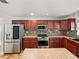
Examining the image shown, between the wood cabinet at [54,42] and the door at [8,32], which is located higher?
the door at [8,32]

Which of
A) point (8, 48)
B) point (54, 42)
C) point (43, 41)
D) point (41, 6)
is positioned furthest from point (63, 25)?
point (41, 6)

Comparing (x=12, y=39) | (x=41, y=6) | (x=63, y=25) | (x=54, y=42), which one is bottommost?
(x=54, y=42)

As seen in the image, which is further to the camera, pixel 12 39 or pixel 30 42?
pixel 30 42

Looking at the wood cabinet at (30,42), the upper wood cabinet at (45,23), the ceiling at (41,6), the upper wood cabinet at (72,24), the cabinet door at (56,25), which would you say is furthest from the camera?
the cabinet door at (56,25)

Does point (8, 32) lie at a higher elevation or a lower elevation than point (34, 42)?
higher

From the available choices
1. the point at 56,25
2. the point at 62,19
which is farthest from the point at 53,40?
the point at 62,19

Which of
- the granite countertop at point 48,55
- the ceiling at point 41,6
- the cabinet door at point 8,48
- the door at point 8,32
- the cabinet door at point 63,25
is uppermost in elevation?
the ceiling at point 41,6

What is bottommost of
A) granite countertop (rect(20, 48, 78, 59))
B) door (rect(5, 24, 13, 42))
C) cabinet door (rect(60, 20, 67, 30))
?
granite countertop (rect(20, 48, 78, 59))

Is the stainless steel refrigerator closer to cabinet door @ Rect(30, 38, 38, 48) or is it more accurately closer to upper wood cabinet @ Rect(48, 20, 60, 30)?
cabinet door @ Rect(30, 38, 38, 48)

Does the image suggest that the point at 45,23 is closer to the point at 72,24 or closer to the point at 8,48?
the point at 72,24

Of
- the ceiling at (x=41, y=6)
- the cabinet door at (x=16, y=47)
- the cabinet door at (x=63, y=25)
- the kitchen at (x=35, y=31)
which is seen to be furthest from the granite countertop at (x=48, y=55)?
the cabinet door at (x=63, y=25)

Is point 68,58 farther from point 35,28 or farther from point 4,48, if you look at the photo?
point 35,28

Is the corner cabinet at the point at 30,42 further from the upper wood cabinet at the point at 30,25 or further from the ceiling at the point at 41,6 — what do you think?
the ceiling at the point at 41,6

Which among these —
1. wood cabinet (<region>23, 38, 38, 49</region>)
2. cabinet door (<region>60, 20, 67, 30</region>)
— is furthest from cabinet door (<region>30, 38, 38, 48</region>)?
cabinet door (<region>60, 20, 67, 30</region>)
